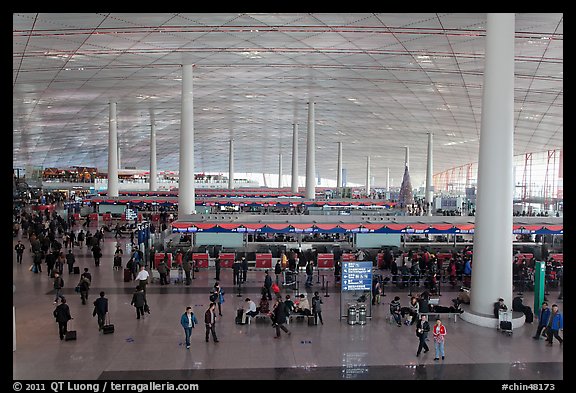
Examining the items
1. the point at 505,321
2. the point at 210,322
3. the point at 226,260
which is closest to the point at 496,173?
the point at 505,321

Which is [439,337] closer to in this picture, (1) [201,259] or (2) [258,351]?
(2) [258,351]

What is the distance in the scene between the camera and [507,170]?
14.4m

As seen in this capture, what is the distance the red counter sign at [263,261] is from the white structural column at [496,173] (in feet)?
32.3

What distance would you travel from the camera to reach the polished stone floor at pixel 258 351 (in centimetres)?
999

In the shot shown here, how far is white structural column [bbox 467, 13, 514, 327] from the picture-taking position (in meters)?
14.2

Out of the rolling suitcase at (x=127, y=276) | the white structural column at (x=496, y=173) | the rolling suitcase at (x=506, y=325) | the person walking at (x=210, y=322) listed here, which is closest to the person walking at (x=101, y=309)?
the person walking at (x=210, y=322)

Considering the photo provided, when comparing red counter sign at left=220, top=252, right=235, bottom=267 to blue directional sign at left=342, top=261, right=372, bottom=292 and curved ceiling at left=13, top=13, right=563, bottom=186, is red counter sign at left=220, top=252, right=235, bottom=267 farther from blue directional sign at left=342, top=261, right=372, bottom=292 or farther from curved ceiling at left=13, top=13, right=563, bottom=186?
curved ceiling at left=13, top=13, right=563, bottom=186

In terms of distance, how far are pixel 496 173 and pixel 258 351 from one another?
844cm

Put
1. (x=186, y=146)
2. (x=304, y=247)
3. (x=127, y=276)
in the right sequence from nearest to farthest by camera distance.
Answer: (x=127, y=276), (x=304, y=247), (x=186, y=146)

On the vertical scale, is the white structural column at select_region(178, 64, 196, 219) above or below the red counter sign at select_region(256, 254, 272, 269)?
above

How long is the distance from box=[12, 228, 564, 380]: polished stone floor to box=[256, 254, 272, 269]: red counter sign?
656cm

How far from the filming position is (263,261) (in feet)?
73.7

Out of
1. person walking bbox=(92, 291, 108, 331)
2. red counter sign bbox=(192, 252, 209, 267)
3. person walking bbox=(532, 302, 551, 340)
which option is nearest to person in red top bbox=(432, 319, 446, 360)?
person walking bbox=(532, 302, 551, 340)
